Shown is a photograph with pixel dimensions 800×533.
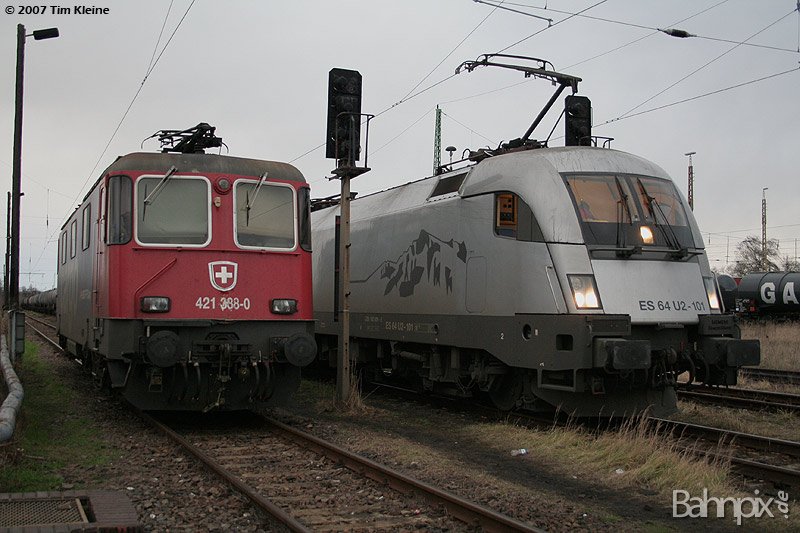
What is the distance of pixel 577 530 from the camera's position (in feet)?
18.8

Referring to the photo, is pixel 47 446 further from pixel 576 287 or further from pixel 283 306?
pixel 576 287

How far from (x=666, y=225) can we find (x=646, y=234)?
14.9 inches

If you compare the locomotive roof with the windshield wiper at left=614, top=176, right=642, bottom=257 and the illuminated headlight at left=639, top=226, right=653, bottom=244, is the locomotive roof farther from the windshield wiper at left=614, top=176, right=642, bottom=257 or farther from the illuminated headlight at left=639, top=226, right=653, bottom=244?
the illuminated headlight at left=639, top=226, right=653, bottom=244

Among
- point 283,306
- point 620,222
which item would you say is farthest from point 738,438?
point 283,306

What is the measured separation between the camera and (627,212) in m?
9.66

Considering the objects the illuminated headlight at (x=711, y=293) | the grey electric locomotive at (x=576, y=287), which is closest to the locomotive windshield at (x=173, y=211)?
Result: the grey electric locomotive at (x=576, y=287)

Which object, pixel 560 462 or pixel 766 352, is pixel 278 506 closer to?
pixel 560 462

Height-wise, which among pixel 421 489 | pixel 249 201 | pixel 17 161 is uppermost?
pixel 17 161

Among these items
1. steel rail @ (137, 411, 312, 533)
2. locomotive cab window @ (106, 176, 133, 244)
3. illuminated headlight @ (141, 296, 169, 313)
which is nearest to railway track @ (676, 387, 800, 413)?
steel rail @ (137, 411, 312, 533)

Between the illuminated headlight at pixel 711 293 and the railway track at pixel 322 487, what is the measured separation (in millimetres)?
5091

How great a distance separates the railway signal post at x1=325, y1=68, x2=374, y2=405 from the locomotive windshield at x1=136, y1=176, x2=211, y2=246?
2.74 metres

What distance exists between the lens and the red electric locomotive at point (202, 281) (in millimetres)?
9102

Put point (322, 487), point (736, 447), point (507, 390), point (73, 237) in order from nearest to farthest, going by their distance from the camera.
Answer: point (322, 487) → point (736, 447) → point (507, 390) → point (73, 237)

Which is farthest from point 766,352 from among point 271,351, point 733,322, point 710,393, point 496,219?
point 271,351
